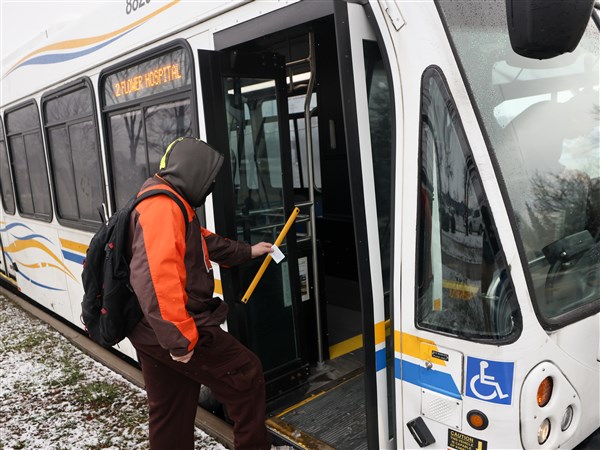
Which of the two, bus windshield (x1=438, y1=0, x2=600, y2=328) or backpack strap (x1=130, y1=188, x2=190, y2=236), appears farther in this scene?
backpack strap (x1=130, y1=188, x2=190, y2=236)

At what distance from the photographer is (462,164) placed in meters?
1.75

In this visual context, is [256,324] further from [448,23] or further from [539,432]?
[448,23]

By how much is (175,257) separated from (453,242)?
1130 millimetres

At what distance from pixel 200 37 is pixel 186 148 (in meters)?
0.78

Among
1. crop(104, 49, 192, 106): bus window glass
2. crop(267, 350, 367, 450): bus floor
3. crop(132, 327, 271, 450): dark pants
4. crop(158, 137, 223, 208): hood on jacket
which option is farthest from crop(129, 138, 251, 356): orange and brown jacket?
crop(267, 350, 367, 450): bus floor

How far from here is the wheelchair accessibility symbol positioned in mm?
1706

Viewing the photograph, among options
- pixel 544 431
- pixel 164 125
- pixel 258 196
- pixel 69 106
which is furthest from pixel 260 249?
pixel 69 106

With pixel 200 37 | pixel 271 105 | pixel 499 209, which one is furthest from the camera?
pixel 271 105

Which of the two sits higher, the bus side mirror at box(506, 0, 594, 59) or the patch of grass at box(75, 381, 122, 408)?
the bus side mirror at box(506, 0, 594, 59)

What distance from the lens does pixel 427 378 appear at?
75.4 inches

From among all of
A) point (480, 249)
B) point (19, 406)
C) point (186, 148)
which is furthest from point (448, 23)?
point (19, 406)

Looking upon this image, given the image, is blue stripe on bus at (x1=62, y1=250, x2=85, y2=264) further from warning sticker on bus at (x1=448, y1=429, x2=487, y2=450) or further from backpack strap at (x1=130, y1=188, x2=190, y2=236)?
warning sticker on bus at (x1=448, y1=429, x2=487, y2=450)

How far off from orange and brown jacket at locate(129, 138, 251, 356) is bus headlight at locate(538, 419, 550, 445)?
1388mm

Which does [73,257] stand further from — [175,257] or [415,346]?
[415,346]
